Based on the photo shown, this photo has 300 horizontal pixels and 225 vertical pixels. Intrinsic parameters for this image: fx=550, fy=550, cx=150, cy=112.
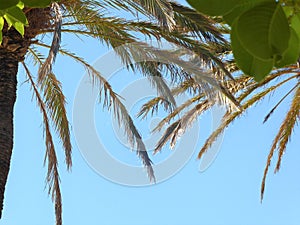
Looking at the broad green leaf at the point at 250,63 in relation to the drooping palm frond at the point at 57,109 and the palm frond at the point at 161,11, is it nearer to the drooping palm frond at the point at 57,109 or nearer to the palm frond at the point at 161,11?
the palm frond at the point at 161,11

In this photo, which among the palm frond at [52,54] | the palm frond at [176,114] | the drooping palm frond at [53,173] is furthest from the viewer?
the palm frond at [176,114]

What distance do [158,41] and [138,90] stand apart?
1.51 metres

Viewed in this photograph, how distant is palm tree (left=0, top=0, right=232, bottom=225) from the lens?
5355 millimetres

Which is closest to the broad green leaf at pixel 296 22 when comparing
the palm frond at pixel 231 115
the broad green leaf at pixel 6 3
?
the broad green leaf at pixel 6 3

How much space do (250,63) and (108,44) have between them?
5701 millimetres

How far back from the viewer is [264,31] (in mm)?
350

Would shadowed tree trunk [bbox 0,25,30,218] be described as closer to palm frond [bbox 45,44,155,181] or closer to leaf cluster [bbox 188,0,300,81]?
palm frond [bbox 45,44,155,181]

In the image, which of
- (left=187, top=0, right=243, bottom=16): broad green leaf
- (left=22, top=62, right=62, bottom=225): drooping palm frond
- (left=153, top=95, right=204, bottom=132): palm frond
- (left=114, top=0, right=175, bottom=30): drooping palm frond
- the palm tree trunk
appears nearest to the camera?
(left=187, top=0, right=243, bottom=16): broad green leaf

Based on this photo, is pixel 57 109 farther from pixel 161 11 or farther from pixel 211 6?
pixel 211 6

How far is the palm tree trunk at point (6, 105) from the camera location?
531 centimetres

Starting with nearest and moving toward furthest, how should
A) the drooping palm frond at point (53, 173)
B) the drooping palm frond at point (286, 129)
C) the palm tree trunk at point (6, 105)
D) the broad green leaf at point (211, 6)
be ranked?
1. the broad green leaf at point (211, 6)
2. the palm tree trunk at point (6, 105)
3. the drooping palm frond at point (53, 173)
4. the drooping palm frond at point (286, 129)

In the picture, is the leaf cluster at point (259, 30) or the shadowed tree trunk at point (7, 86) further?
the shadowed tree trunk at point (7, 86)

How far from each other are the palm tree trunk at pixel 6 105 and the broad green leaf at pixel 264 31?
5169 mm

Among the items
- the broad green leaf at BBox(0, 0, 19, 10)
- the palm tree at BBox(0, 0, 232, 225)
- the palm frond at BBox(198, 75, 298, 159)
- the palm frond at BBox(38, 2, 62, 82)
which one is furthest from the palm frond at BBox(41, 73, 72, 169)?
the broad green leaf at BBox(0, 0, 19, 10)
